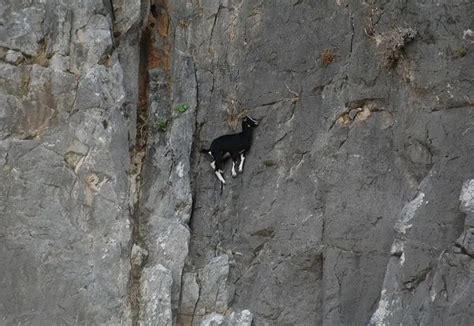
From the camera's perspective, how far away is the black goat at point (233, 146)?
14.4 m

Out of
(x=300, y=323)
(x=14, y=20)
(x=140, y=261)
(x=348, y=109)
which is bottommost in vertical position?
(x=300, y=323)

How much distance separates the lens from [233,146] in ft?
47.1

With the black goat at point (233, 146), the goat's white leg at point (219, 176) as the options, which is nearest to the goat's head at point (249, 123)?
the black goat at point (233, 146)

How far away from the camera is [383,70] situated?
1326 cm

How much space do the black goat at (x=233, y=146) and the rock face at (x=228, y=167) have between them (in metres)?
0.16

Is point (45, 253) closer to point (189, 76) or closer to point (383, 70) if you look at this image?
point (189, 76)

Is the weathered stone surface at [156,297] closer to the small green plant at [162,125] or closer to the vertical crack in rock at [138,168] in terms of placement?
the vertical crack in rock at [138,168]

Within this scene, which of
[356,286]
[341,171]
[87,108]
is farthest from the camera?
[87,108]

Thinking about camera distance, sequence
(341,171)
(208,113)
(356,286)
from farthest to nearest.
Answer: (208,113) < (341,171) < (356,286)

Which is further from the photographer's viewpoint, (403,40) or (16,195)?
(16,195)

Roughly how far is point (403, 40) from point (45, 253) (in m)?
6.76

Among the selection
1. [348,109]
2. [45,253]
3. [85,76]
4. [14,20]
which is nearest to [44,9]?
[14,20]

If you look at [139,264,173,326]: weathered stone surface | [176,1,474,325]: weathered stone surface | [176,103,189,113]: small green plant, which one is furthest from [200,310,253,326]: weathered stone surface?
[176,103,189,113]: small green plant

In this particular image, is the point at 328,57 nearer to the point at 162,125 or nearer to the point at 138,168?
the point at 162,125
